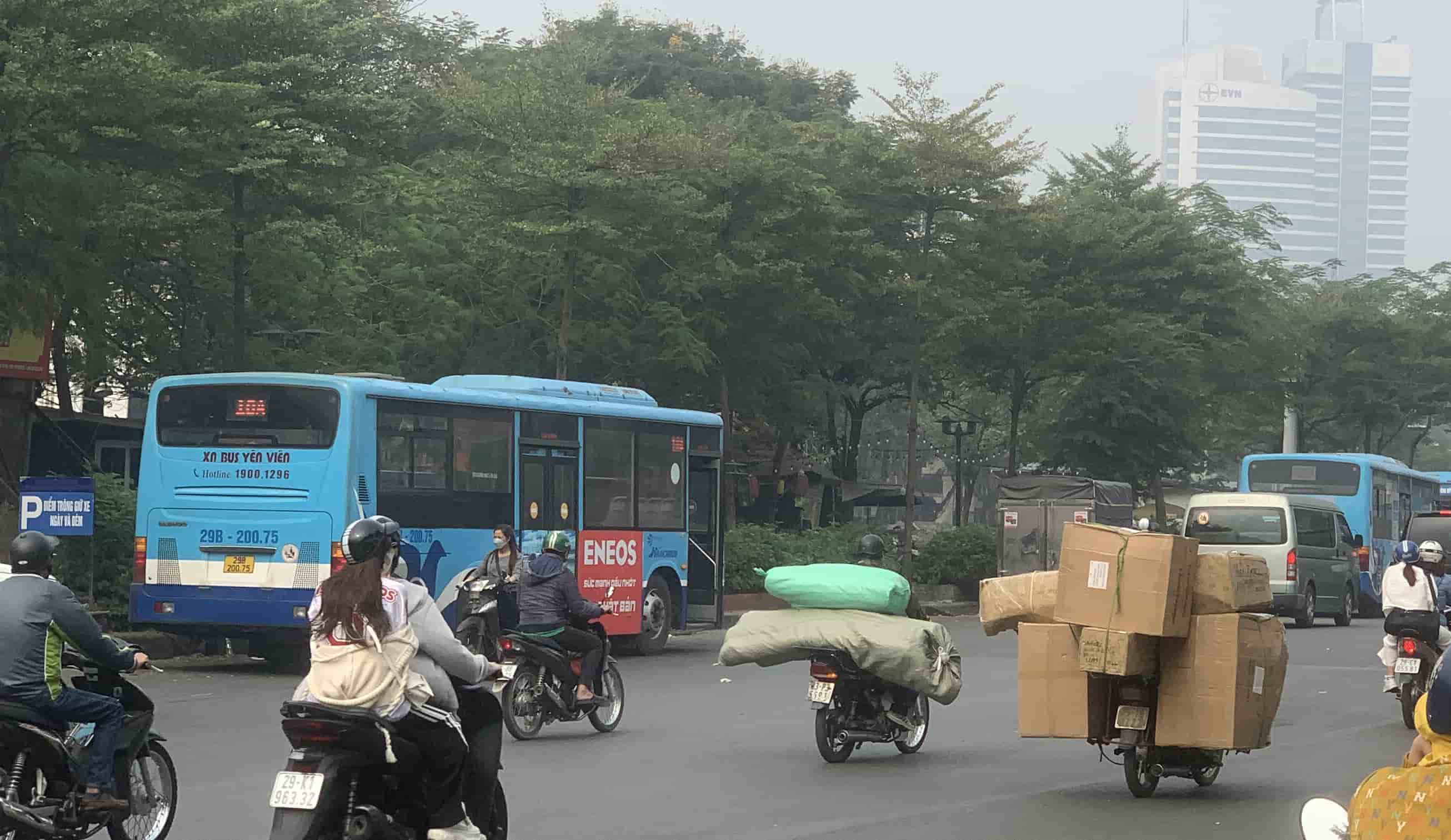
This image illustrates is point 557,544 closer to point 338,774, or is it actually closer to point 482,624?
point 482,624

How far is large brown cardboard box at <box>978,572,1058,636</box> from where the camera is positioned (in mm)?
10883

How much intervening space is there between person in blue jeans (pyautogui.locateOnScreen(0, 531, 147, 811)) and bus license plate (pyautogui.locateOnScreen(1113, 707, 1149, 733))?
203 inches

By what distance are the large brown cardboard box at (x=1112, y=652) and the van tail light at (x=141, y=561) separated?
35.1ft

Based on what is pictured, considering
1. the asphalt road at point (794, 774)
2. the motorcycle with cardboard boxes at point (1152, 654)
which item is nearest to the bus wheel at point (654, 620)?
the asphalt road at point (794, 774)

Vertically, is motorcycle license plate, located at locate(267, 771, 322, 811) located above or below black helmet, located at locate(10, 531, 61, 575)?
below

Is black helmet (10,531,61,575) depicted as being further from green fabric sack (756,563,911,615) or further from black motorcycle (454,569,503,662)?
black motorcycle (454,569,503,662)

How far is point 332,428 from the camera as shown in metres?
17.7

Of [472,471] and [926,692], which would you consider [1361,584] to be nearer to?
[472,471]

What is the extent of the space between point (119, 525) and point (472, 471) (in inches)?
156

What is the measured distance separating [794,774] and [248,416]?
8.26 metres

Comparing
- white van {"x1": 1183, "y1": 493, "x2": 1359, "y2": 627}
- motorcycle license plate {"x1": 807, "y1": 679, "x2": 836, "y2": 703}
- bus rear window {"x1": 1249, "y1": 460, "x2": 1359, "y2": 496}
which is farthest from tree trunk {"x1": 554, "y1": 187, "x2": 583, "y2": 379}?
motorcycle license plate {"x1": 807, "y1": 679, "x2": 836, "y2": 703}

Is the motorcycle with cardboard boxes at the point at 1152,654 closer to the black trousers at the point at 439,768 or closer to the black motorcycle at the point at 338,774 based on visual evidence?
the black trousers at the point at 439,768

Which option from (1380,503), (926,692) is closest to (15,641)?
(926,692)

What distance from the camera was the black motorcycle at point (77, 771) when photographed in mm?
7707
